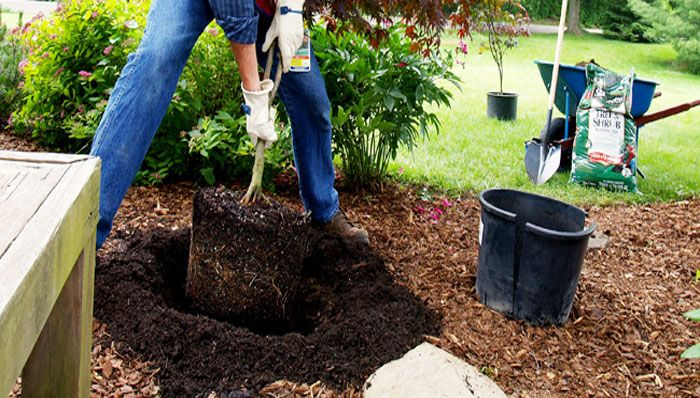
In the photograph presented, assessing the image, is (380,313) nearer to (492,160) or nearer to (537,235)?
(537,235)

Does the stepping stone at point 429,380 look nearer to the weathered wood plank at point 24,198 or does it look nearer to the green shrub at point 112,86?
the weathered wood plank at point 24,198

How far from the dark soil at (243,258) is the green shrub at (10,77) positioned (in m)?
2.65

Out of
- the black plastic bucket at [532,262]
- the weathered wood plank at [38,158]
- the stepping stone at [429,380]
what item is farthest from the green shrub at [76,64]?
the weathered wood plank at [38,158]

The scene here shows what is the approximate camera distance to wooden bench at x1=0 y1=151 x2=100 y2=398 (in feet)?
2.97

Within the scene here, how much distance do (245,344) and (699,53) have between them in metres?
14.3

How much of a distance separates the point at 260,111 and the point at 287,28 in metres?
0.31

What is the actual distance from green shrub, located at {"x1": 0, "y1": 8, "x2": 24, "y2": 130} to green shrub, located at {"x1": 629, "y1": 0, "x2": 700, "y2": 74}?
40.5 feet

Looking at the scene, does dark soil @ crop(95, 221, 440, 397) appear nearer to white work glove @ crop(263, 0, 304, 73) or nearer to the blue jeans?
the blue jeans

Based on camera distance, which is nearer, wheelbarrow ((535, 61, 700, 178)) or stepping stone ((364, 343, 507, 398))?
stepping stone ((364, 343, 507, 398))

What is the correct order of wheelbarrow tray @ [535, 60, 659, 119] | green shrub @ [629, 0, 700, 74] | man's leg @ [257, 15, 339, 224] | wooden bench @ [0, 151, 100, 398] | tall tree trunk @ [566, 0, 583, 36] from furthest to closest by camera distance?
tall tree trunk @ [566, 0, 583, 36] < green shrub @ [629, 0, 700, 74] < wheelbarrow tray @ [535, 60, 659, 119] < man's leg @ [257, 15, 339, 224] < wooden bench @ [0, 151, 100, 398]

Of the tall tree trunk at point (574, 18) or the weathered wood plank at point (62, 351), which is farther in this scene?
the tall tree trunk at point (574, 18)

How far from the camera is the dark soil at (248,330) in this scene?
6.93 feet

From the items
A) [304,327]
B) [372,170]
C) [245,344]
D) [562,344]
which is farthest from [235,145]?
[562,344]

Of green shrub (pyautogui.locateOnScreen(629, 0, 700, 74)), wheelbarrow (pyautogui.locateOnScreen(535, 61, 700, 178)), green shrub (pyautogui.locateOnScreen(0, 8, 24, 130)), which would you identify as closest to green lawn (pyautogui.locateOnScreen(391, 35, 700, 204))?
wheelbarrow (pyautogui.locateOnScreen(535, 61, 700, 178))
